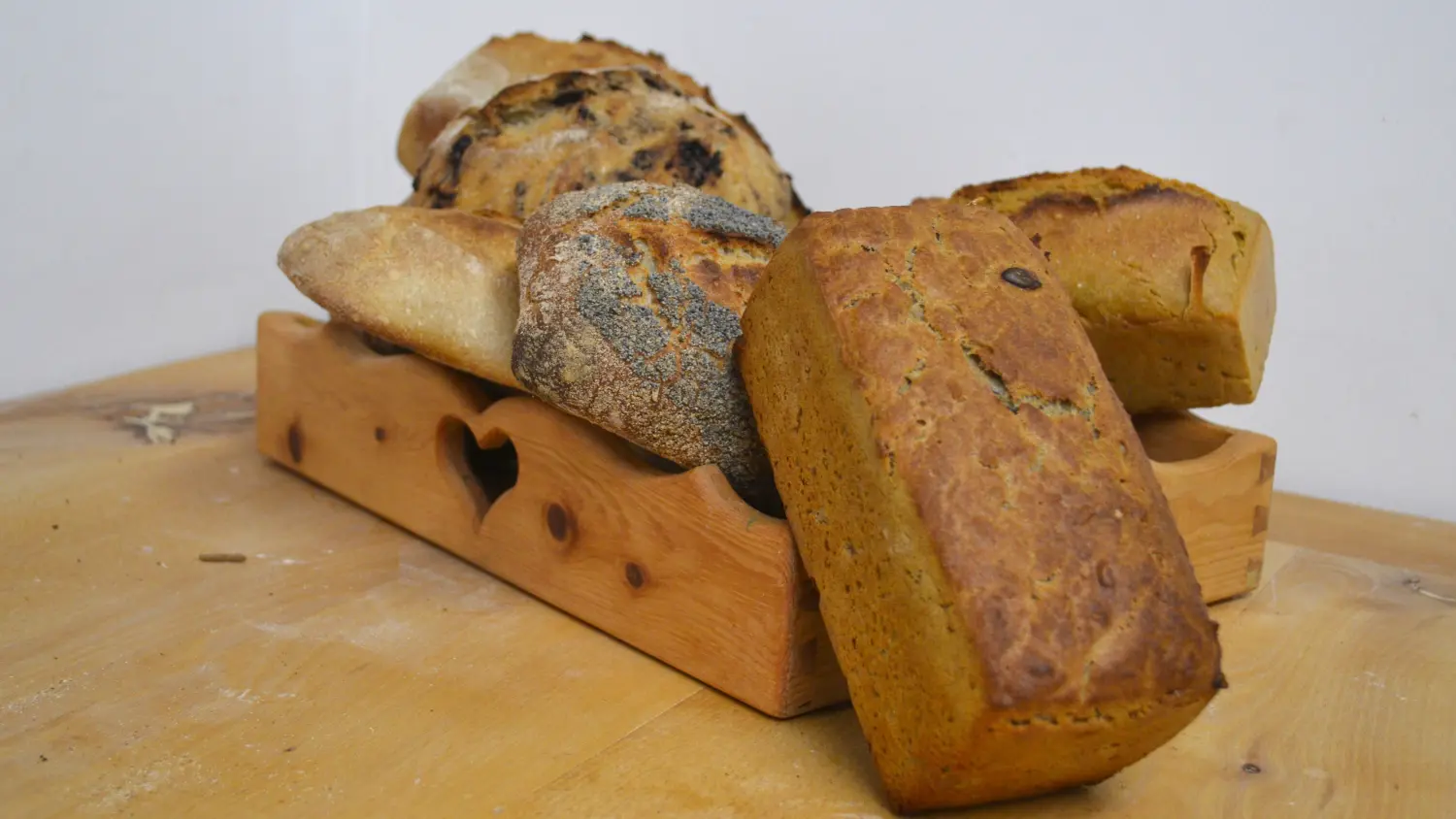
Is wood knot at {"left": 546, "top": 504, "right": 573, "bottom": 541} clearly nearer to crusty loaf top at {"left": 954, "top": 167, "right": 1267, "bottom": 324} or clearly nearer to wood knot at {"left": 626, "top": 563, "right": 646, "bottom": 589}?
wood knot at {"left": 626, "top": 563, "right": 646, "bottom": 589}

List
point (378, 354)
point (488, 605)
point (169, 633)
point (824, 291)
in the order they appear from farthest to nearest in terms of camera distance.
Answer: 1. point (378, 354)
2. point (488, 605)
3. point (169, 633)
4. point (824, 291)

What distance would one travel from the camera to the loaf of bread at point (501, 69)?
205 cm

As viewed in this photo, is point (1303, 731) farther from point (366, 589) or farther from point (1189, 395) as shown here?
point (366, 589)

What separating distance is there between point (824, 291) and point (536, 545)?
0.54 metres

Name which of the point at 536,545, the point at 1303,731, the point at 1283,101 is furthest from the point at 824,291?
the point at 1283,101

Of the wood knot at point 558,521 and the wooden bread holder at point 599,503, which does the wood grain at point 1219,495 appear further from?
the wood knot at point 558,521

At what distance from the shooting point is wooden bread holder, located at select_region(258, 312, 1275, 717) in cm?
124

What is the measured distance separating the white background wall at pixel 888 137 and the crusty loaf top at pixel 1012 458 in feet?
3.64

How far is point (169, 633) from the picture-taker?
4.45 ft

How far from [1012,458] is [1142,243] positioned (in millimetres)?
579

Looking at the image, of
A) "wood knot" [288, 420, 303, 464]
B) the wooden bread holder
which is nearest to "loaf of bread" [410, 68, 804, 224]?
the wooden bread holder

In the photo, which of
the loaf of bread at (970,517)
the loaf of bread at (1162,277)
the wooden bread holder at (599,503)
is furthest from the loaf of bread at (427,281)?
the loaf of bread at (1162,277)

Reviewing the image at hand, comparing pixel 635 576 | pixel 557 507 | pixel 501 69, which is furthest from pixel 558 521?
pixel 501 69

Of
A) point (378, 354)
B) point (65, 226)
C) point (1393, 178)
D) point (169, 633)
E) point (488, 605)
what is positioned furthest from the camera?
point (65, 226)
